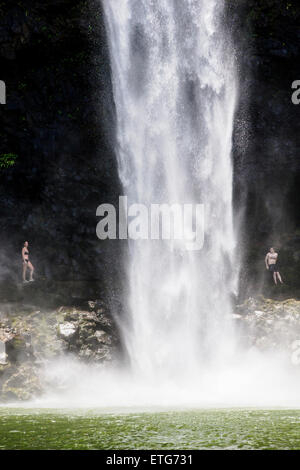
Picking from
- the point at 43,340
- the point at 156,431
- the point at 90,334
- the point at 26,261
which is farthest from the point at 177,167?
the point at 156,431

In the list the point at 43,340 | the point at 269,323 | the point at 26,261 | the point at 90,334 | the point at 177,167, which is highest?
the point at 177,167

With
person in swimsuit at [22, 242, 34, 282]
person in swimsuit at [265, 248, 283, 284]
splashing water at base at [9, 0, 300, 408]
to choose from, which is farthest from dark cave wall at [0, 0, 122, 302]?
person in swimsuit at [265, 248, 283, 284]

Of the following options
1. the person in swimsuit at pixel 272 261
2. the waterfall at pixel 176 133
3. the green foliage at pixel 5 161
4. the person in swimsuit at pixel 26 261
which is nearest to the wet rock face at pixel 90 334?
the waterfall at pixel 176 133

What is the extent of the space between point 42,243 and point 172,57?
9.17m

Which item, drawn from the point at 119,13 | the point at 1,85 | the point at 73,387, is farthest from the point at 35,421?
the point at 119,13

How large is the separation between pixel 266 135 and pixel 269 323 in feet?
25.0

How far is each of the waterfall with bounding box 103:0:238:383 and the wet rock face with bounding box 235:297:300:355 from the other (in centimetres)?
66

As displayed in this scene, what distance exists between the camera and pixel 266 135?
1731cm

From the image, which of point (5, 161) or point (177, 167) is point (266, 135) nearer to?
point (177, 167)

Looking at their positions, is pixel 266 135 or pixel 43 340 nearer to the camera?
pixel 43 340

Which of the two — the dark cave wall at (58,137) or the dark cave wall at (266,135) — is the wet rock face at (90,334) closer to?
the dark cave wall at (58,137)

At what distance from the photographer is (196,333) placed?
14.9 meters

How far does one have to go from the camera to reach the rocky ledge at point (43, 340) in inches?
491

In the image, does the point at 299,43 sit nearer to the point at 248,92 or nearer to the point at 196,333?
the point at 248,92
